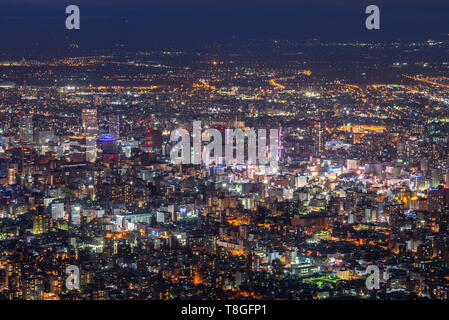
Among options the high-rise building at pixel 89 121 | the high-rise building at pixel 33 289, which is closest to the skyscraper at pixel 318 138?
the high-rise building at pixel 89 121

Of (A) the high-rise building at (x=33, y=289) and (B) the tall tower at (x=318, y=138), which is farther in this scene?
(B) the tall tower at (x=318, y=138)

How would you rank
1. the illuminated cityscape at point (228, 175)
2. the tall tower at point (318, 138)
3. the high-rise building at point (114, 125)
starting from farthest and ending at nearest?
the high-rise building at point (114, 125) < the tall tower at point (318, 138) < the illuminated cityscape at point (228, 175)

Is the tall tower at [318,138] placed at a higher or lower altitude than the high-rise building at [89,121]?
lower

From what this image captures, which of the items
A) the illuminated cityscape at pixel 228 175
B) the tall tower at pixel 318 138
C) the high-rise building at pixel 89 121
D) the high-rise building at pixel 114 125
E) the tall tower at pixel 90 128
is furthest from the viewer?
the high-rise building at pixel 89 121

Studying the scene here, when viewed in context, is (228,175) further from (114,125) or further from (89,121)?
(89,121)

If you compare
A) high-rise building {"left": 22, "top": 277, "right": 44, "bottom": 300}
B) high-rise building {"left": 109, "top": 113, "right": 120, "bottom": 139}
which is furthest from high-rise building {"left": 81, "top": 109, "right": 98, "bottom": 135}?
high-rise building {"left": 22, "top": 277, "right": 44, "bottom": 300}

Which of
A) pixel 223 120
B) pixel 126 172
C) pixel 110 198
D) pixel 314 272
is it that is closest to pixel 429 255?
pixel 314 272

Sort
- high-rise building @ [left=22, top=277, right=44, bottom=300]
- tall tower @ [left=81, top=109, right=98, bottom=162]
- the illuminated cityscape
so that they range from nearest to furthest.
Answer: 1. high-rise building @ [left=22, top=277, right=44, bottom=300]
2. the illuminated cityscape
3. tall tower @ [left=81, top=109, right=98, bottom=162]

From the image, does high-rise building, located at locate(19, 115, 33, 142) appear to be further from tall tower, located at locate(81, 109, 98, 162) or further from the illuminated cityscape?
tall tower, located at locate(81, 109, 98, 162)

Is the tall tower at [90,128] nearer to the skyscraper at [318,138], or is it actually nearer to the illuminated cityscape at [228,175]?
the illuminated cityscape at [228,175]

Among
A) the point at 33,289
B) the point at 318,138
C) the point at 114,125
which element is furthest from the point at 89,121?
the point at 33,289

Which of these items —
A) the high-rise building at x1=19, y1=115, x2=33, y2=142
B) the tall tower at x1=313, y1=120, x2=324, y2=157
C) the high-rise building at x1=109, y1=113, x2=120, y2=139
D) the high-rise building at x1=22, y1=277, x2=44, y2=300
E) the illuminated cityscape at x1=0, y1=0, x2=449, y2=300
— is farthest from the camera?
the high-rise building at x1=109, y1=113, x2=120, y2=139
